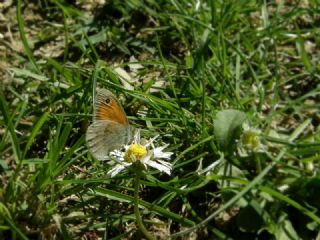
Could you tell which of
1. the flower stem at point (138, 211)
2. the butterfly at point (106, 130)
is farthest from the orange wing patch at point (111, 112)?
the flower stem at point (138, 211)

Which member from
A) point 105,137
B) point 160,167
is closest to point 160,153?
point 160,167

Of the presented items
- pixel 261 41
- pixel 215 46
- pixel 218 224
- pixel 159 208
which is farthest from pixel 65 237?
pixel 261 41

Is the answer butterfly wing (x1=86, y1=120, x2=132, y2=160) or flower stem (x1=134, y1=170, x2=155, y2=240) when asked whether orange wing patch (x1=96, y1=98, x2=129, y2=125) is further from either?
flower stem (x1=134, y1=170, x2=155, y2=240)

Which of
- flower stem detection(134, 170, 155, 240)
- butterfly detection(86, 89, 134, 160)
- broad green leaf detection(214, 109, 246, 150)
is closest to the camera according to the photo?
flower stem detection(134, 170, 155, 240)

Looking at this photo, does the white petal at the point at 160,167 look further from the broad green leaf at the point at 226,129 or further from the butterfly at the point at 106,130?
the broad green leaf at the point at 226,129

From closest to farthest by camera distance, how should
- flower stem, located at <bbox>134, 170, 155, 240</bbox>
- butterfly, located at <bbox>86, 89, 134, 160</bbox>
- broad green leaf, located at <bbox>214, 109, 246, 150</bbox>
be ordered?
flower stem, located at <bbox>134, 170, 155, 240</bbox>
butterfly, located at <bbox>86, 89, 134, 160</bbox>
broad green leaf, located at <bbox>214, 109, 246, 150</bbox>

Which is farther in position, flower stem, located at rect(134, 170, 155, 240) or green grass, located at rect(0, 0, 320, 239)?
green grass, located at rect(0, 0, 320, 239)

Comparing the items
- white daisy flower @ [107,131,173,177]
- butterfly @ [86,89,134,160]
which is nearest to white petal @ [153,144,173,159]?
white daisy flower @ [107,131,173,177]

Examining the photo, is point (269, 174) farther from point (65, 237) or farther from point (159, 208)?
point (65, 237)
